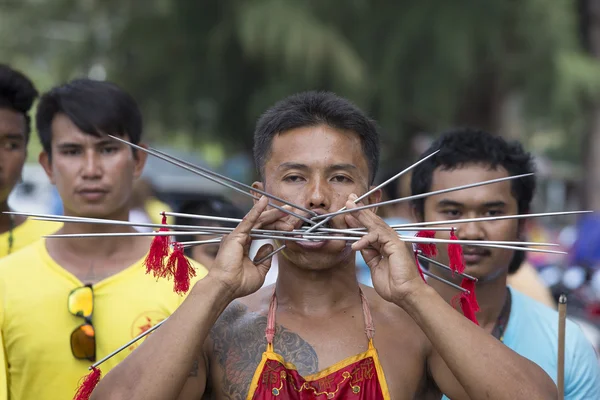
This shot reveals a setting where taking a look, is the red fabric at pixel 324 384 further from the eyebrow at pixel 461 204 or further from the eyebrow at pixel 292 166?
the eyebrow at pixel 461 204

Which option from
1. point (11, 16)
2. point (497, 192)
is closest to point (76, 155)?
point (497, 192)

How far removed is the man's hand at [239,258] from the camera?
8.61ft

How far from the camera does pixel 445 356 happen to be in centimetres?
253

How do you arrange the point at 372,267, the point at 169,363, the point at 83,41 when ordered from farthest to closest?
the point at 83,41, the point at 372,267, the point at 169,363

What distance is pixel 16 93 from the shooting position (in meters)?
4.16

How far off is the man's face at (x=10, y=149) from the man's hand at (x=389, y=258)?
6.57ft

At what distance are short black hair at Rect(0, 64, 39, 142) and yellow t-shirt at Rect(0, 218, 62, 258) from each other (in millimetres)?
413

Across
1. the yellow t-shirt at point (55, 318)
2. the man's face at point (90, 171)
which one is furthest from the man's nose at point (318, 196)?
the man's face at point (90, 171)

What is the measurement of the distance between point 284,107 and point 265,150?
161 millimetres

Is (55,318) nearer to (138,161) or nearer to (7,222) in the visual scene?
(138,161)

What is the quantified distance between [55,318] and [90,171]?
0.61 meters

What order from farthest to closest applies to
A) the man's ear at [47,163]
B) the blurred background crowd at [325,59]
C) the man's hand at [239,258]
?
1. the blurred background crowd at [325,59]
2. the man's ear at [47,163]
3. the man's hand at [239,258]

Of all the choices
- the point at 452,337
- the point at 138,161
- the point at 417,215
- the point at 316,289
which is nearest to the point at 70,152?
the point at 138,161

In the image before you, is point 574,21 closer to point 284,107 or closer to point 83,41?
point 83,41
